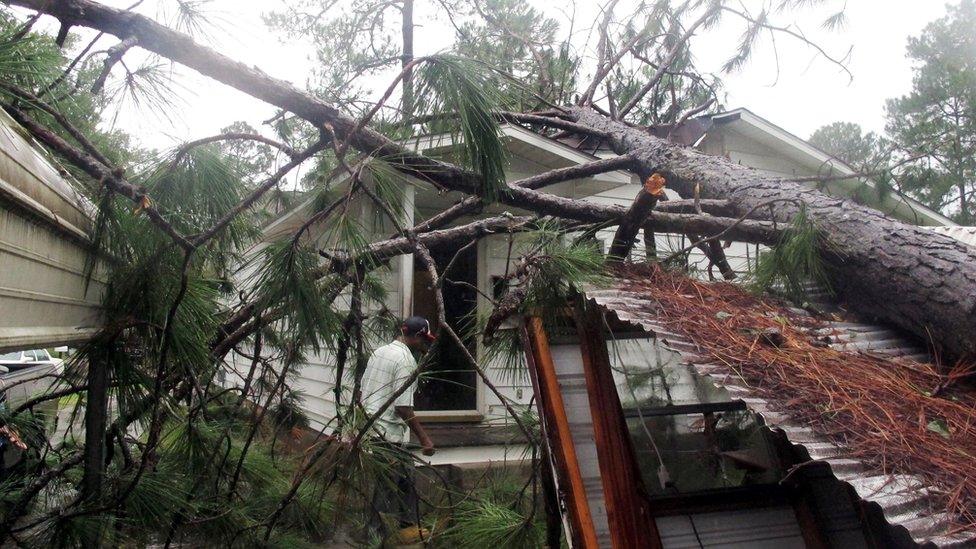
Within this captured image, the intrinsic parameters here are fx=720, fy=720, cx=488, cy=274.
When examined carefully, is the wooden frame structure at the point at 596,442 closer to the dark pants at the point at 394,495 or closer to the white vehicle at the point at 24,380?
the dark pants at the point at 394,495

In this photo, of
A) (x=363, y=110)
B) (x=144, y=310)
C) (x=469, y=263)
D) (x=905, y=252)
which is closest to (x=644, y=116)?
(x=469, y=263)

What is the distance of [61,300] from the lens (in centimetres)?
230

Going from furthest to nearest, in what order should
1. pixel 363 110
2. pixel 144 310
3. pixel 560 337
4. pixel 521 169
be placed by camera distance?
pixel 521 169 < pixel 560 337 < pixel 363 110 < pixel 144 310

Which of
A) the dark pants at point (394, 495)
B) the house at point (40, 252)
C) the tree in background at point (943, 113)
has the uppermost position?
the tree in background at point (943, 113)

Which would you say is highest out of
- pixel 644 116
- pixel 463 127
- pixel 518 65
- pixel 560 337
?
pixel 518 65

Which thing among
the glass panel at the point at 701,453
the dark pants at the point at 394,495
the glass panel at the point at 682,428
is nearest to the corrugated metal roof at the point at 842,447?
the glass panel at the point at 682,428

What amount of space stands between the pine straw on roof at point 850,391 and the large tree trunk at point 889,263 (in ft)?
0.76

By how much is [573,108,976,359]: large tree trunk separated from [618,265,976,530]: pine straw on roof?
231 mm

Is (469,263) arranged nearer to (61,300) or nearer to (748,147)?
(748,147)

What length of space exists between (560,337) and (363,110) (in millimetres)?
1284

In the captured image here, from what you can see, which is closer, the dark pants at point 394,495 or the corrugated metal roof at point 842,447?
the corrugated metal roof at point 842,447

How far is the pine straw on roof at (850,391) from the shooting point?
2.03 meters

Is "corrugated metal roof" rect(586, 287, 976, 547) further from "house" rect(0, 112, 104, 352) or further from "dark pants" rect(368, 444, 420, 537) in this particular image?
"house" rect(0, 112, 104, 352)

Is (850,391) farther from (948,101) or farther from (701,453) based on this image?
(948,101)
